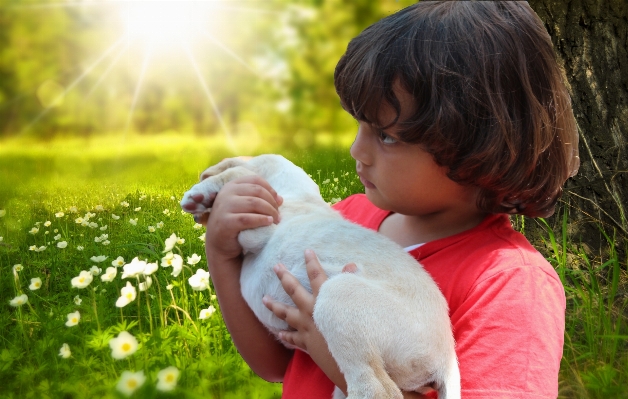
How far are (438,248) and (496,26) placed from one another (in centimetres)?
55

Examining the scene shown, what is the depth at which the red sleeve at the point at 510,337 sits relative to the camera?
118 cm

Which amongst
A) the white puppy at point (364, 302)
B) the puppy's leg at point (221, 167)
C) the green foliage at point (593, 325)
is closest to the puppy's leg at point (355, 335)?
the white puppy at point (364, 302)

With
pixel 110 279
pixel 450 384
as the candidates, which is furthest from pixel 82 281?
pixel 450 384

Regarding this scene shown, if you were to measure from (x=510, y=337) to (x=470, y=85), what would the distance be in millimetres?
571

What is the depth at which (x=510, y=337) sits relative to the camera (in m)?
1.21

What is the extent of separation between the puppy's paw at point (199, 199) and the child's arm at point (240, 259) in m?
0.08

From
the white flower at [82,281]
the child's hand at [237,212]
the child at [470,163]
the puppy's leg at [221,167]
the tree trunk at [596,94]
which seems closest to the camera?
the child at [470,163]

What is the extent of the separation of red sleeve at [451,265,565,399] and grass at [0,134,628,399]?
0.81 metres

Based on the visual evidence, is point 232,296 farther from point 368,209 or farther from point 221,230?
point 368,209

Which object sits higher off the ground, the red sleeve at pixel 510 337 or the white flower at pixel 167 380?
the red sleeve at pixel 510 337

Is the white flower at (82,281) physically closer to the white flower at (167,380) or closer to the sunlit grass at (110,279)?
the sunlit grass at (110,279)

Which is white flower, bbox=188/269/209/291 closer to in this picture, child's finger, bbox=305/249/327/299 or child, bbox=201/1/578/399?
child, bbox=201/1/578/399

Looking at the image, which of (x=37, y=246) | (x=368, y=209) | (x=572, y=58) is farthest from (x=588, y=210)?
(x=37, y=246)

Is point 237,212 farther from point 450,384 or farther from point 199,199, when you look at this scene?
point 450,384
